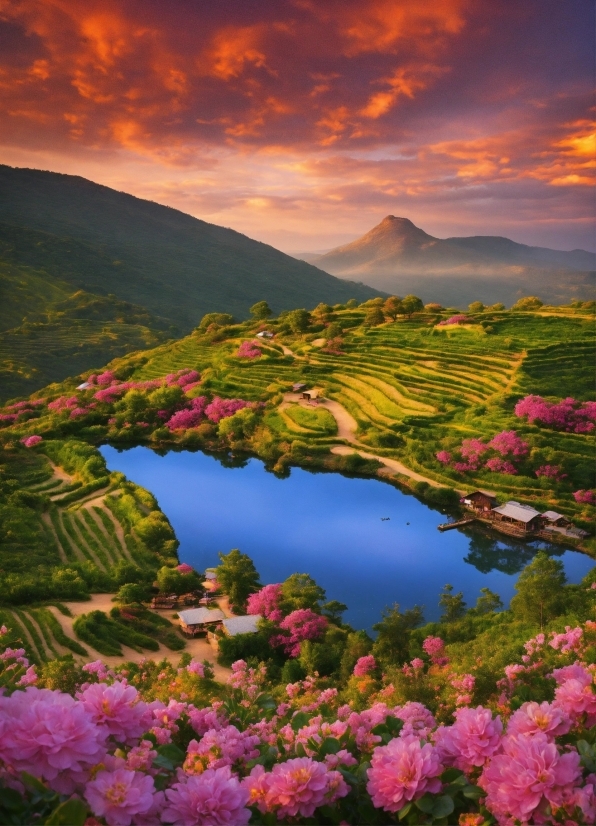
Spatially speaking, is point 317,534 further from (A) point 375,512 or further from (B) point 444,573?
(B) point 444,573

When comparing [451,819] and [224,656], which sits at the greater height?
[451,819]

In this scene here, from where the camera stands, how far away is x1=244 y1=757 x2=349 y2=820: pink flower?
233cm

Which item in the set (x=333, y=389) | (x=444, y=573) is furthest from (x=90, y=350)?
(x=444, y=573)

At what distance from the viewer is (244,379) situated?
3900 centimetres

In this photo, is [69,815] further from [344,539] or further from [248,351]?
[248,351]

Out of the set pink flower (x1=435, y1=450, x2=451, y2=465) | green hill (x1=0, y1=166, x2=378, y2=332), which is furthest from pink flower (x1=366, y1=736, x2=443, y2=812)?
green hill (x1=0, y1=166, x2=378, y2=332)

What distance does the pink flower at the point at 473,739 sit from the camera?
2443 mm

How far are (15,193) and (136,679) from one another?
152m

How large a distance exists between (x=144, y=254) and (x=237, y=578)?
12037cm

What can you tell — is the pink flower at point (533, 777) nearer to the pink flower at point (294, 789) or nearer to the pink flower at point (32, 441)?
the pink flower at point (294, 789)

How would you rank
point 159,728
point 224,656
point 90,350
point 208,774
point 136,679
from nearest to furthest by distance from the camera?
point 208,774 < point 159,728 < point 136,679 < point 224,656 < point 90,350

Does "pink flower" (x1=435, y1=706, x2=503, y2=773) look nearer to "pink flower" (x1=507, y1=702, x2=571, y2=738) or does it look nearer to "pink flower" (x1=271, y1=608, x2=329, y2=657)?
"pink flower" (x1=507, y1=702, x2=571, y2=738)

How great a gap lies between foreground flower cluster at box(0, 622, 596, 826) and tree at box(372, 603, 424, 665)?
33.1 feet

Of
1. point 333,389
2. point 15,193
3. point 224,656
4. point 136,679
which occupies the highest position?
point 15,193
